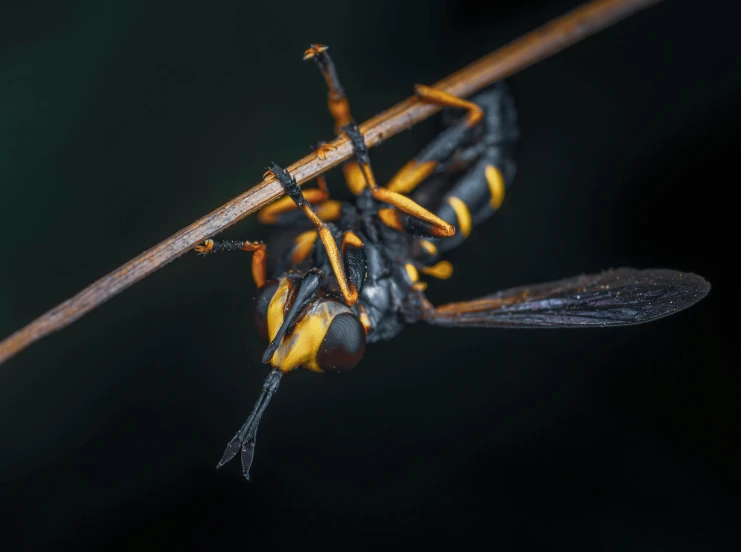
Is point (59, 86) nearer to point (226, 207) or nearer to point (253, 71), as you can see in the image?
point (253, 71)

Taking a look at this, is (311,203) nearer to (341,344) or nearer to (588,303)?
(341,344)

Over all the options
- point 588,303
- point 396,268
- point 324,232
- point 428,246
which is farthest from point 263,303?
point 588,303

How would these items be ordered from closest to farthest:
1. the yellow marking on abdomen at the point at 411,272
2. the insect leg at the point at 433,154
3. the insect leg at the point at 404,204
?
the insect leg at the point at 404,204 → the insect leg at the point at 433,154 → the yellow marking on abdomen at the point at 411,272

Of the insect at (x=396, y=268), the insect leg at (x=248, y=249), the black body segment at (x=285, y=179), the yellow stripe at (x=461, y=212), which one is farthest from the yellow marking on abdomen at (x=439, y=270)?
the black body segment at (x=285, y=179)

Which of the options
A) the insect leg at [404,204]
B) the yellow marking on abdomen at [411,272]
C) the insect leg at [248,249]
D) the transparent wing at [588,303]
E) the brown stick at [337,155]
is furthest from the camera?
the yellow marking on abdomen at [411,272]

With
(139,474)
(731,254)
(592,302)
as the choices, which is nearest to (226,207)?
(592,302)

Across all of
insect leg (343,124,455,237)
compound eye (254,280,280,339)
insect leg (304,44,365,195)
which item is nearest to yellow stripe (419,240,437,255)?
insect leg (343,124,455,237)

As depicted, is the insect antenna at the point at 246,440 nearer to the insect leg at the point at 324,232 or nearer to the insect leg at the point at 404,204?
the insect leg at the point at 324,232
